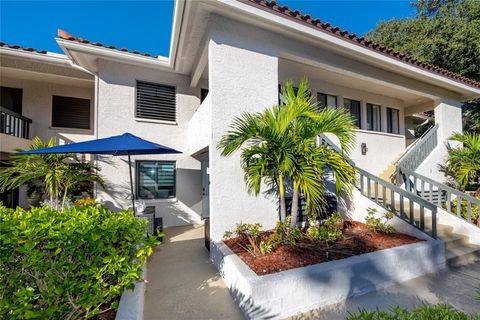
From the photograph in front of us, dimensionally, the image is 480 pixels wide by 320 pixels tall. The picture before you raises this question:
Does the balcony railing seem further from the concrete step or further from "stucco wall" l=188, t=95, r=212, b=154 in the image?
the concrete step

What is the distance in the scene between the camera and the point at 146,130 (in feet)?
29.2

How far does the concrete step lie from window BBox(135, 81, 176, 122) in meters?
9.94

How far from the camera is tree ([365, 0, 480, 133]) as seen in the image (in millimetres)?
13461

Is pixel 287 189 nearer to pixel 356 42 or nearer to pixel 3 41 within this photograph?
pixel 356 42

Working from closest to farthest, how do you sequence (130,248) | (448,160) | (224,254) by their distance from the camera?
(130,248) < (224,254) < (448,160)

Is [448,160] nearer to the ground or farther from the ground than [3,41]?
nearer to the ground

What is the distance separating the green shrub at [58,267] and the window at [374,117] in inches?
491

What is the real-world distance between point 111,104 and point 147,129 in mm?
1560

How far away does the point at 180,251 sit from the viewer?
6.23 meters

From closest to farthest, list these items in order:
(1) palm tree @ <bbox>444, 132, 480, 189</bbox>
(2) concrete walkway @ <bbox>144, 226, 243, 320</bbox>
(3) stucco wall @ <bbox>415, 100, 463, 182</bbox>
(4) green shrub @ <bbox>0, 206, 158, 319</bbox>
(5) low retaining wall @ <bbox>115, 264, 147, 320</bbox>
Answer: (4) green shrub @ <bbox>0, 206, 158, 319</bbox>
(5) low retaining wall @ <bbox>115, 264, 147, 320</bbox>
(2) concrete walkway @ <bbox>144, 226, 243, 320</bbox>
(1) palm tree @ <bbox>444, 132, 480, 189</bbox>
(3) stucco wall @ <bbox>415, 100, 463, 182</bbox>

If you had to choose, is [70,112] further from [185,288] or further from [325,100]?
[325,100]

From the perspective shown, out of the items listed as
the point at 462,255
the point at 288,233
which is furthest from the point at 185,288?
the point at 462,255

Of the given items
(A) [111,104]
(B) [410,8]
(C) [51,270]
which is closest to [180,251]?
(C) [51,270]

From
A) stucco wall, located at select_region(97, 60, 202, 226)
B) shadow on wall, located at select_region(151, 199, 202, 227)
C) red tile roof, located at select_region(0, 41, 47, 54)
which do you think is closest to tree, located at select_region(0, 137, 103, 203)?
stucco wall, located at select_region(97, 60, 202, 226)
